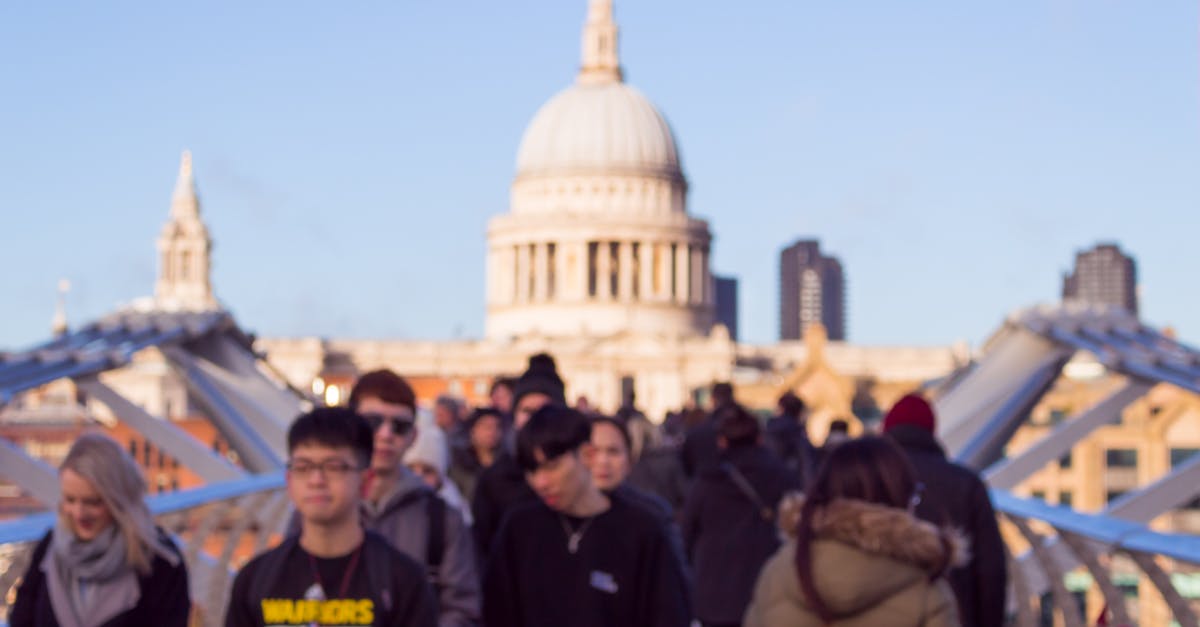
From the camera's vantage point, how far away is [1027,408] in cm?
2677

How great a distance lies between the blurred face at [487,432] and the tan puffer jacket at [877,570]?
644 cm

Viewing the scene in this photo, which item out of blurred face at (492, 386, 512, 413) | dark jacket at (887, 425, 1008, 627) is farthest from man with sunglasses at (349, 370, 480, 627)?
blurred face at (492, 386, 512, 413)

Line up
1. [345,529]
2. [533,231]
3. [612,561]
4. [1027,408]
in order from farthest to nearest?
[533,231] < [1027,408] < [612,561] < [345,529]

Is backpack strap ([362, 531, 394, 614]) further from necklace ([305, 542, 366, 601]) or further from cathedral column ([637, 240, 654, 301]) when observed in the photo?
cathedral column ([637, 240, 654, 301])

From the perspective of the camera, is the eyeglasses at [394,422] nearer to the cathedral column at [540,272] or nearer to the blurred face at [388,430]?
the blurred face at [388,430]

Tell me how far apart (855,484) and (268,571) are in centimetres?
161

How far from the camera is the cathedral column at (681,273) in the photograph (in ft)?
448

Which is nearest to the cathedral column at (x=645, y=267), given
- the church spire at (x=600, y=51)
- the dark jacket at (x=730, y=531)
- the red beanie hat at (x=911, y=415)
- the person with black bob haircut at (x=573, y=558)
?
the church spire at (x=600, y=51)

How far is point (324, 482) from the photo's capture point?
7.49 m

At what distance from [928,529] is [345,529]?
5.25 ft

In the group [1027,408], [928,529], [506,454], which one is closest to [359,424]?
[928,529]

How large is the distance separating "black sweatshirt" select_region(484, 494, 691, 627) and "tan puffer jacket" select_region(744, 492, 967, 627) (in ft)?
4.67

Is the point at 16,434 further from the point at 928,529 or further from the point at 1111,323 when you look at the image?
the point at 928,529

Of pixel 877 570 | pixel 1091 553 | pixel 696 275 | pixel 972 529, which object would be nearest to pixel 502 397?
pixel 1091 553
